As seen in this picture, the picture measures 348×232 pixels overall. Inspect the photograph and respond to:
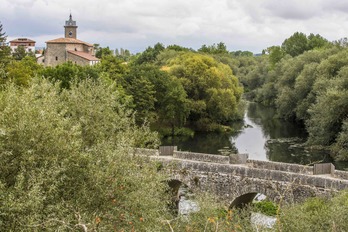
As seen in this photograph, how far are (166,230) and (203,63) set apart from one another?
43.7 m

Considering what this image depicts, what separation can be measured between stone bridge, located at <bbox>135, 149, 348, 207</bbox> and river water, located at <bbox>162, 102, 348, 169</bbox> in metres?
12.9

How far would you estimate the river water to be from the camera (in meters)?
40.0

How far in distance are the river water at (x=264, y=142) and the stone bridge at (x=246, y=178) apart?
12.9 metres

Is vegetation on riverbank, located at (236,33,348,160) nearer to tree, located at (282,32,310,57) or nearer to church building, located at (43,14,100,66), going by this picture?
tree, located at (282,32,310,57)

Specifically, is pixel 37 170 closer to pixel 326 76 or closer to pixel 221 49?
pixel 326 76

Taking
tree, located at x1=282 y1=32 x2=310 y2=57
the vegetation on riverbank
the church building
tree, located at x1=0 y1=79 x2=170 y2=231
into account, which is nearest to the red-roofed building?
the church building

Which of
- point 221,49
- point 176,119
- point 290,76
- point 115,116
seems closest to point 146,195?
point 115,116

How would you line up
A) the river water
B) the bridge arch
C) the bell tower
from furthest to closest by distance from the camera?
the bell tower → the river water → the bridge arch

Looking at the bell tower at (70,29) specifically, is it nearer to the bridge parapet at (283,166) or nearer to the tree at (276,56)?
the tree at (276,56)

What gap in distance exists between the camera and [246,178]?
22.5m

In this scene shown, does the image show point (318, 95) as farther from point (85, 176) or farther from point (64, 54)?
point (64, 54)

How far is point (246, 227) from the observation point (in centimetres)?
1455

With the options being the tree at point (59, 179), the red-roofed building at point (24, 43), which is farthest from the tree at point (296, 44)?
the red-roofed building at point (24, 43)

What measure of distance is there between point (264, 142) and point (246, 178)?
1039 inches
